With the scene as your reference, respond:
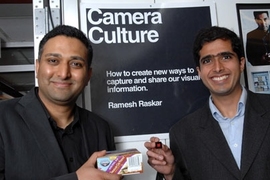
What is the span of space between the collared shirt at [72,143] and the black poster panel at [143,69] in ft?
0.96

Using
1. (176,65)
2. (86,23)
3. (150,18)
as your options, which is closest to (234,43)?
(176,65)

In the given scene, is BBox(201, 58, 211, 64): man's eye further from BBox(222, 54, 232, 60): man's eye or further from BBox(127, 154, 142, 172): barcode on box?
BBox(127, 154, 142, 172): barcode on box

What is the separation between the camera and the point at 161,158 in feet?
3.87

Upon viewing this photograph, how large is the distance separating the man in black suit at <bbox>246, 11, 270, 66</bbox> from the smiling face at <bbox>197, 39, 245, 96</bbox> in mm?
363

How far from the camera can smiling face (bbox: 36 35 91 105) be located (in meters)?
1.13

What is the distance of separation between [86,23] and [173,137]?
0.78 m

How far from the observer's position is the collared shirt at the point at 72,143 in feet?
3.67

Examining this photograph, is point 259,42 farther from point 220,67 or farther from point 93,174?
point 93,174

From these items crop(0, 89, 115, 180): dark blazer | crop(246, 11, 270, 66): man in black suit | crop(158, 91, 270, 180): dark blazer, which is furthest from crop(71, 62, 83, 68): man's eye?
crop(246, 11, 270, 66): man in black suit

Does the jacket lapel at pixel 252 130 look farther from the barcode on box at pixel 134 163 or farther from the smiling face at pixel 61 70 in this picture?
the smiling face at pixel 61 70

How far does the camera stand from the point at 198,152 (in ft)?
A: 4.26

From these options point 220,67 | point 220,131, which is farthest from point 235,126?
point 220,67

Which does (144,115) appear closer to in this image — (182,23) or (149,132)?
(149,132)

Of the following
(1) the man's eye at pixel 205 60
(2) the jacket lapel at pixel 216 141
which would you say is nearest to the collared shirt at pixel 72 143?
(2) the jacket lapel at pixel 216 141
